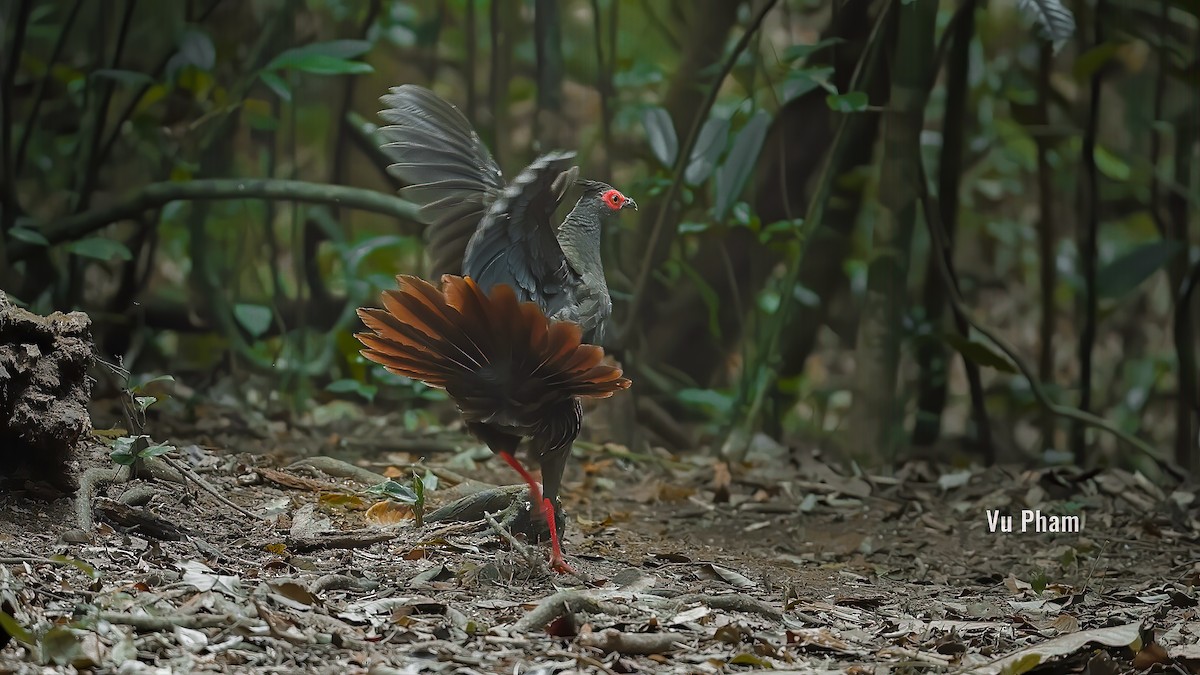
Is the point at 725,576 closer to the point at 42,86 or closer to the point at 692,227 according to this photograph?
the point at 692,227

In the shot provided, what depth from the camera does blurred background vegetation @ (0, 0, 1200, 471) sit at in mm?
3766

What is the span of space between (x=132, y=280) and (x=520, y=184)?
2.24m

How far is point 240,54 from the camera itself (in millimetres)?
3916

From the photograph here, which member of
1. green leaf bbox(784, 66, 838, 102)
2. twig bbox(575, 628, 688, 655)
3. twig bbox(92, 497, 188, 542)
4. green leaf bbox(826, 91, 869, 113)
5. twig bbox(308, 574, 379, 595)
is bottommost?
twig bbox(575, 628, 688, 655)

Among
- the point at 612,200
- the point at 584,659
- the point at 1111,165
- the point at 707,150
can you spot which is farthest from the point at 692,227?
the point at 584,659

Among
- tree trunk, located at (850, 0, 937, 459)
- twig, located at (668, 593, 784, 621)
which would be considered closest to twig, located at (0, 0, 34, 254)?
twig, located at (668, 593, 784, 621)

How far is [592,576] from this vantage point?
2.28 metres

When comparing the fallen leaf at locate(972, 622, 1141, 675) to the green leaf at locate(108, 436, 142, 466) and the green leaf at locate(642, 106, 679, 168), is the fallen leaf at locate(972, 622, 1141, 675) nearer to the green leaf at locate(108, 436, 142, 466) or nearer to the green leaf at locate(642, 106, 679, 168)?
the green leaf at locate(108, 436, 142, 466)

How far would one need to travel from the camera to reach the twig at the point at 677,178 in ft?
12.3

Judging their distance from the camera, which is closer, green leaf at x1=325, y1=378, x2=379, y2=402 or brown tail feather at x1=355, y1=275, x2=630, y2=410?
brown tail feather at x1=355, y1=275, x2=630, y2=410

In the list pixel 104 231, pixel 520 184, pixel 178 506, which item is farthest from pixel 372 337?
pixel 104 231

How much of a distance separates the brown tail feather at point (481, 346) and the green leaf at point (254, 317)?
1.77m

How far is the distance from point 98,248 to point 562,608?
7.45 ft

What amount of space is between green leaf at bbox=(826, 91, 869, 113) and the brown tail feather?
5.98ft
